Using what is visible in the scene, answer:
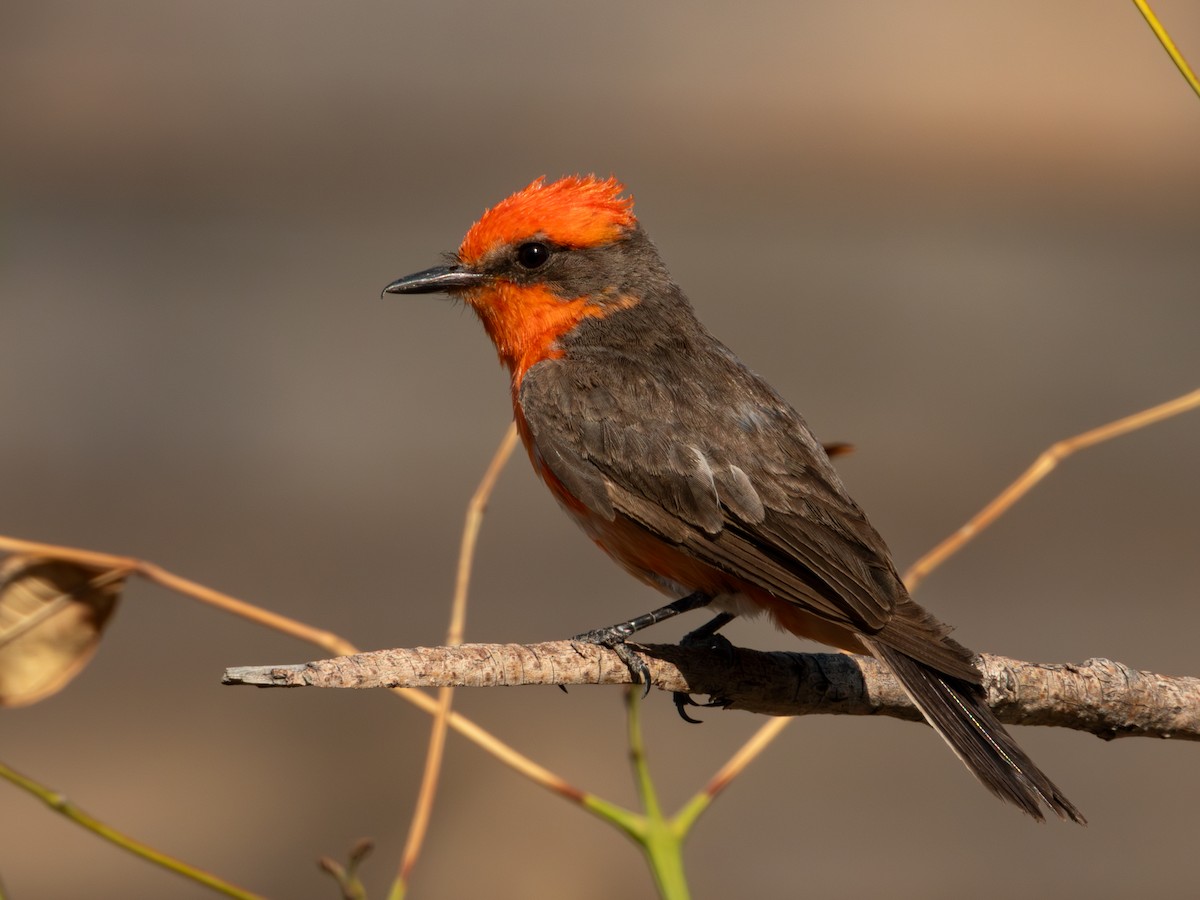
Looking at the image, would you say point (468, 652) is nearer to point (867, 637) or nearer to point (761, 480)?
point (867, 637)

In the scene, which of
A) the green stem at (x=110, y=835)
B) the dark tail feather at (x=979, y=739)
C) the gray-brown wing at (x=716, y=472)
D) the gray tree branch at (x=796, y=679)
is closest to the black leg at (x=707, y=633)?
the gray-brown wing at (x=716, y=472)

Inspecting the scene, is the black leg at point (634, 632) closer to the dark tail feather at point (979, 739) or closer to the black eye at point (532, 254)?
the dark tail feather at point (979, 739)

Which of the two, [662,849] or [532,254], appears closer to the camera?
[662,849]

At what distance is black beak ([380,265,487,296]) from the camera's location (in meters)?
3.74

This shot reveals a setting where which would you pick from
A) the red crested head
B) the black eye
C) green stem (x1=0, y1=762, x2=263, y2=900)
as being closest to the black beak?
the red crested head

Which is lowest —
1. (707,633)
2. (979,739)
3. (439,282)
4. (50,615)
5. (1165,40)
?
(979,739)

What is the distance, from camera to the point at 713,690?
264 centimetres

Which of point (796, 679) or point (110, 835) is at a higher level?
point (110, 835)

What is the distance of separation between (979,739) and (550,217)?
6.36 ft

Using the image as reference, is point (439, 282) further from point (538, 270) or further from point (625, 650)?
point (625, 650)

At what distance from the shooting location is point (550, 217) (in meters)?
3.75

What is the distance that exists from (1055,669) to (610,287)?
181 centimetres

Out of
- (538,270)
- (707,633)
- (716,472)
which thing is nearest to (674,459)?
(716,472)

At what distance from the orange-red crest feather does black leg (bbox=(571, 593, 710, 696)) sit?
1177 millimetres
